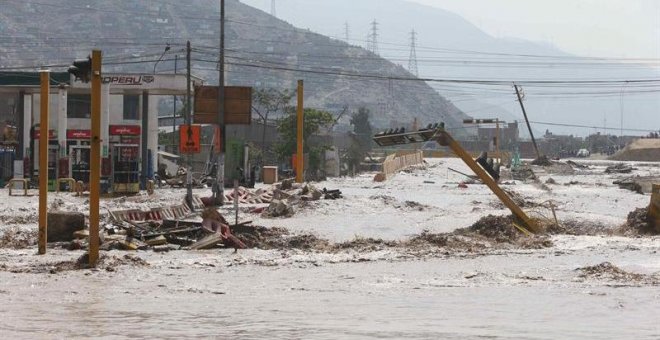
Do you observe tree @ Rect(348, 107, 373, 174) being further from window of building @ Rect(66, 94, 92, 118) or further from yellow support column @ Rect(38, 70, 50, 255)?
yellow support column @ Rect(38, 70, 50, 255)

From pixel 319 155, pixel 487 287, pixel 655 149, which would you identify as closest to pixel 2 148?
pixel 319 155

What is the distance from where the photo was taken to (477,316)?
41.8 feet

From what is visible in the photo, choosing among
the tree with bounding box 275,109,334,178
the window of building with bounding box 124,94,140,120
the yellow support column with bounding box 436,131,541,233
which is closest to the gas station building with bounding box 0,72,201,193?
the window of building with bounding box 124,94,140,120

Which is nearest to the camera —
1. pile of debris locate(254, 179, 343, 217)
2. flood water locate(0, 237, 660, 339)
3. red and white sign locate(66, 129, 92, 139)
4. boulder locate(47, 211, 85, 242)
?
flood water locate(0, 237, 660, 339)

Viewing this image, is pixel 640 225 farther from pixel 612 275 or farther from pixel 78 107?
pixel 78 107

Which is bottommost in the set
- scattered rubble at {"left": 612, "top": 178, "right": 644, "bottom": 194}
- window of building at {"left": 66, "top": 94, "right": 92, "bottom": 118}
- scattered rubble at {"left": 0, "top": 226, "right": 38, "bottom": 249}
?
scattered rubble at {"left": 0, "top": 226, "right": 38, "bottom": 249}

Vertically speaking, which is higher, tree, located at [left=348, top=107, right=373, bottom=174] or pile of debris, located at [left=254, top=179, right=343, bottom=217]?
tree, located at [left=348, top=107, right=373, bottom=174]

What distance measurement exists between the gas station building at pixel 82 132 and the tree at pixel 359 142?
22.2 meters

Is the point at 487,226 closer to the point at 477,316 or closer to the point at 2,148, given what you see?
the point at 477,316

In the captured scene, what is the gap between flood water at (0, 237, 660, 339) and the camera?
458 inches

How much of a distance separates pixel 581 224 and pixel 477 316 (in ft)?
47.8

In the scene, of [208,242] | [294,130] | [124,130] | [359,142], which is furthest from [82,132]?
[359,142]

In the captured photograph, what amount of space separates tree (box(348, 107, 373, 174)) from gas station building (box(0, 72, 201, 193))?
22221 millimetres

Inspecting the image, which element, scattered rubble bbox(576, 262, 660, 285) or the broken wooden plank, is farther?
the broken wooden plank
